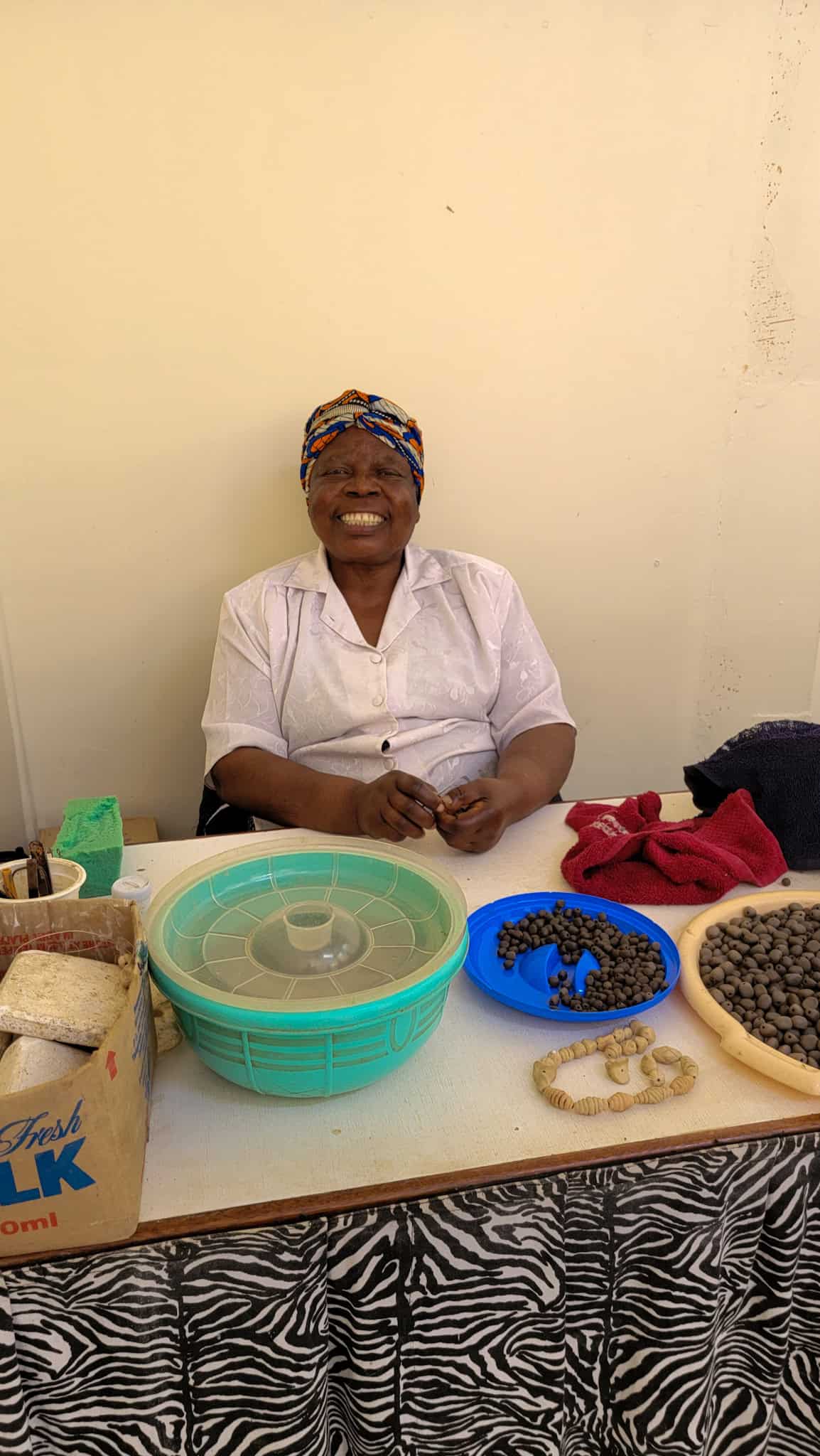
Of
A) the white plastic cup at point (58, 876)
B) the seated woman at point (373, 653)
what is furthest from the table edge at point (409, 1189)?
the seated woman at point (373, 653)

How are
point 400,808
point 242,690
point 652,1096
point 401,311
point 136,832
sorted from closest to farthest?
point 652,1096 → point 400,808 → point 242,690 → point 401,311 → point 136,832

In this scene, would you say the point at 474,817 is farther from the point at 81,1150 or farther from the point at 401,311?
the point at 401,311

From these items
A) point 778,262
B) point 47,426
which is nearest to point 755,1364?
point 47,426

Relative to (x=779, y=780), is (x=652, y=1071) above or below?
below

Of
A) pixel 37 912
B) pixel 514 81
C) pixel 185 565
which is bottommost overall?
pixel 37 912

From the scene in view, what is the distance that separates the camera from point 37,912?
3.28 feet

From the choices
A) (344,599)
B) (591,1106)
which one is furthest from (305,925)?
(344,599)

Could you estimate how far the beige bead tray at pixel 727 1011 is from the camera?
0.96 m

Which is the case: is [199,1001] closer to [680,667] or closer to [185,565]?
[185,565]

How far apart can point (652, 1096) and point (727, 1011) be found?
175 millimetres

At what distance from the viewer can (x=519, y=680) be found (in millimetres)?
1945

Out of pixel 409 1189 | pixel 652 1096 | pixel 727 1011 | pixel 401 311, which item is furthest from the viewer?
pixel 401 311

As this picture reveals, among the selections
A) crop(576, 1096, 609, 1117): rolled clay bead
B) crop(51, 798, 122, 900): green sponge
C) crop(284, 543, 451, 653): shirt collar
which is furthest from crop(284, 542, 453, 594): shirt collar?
crop(576, 1096, 609, 1117): rolled clay bead

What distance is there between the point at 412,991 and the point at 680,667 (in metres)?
2.03
